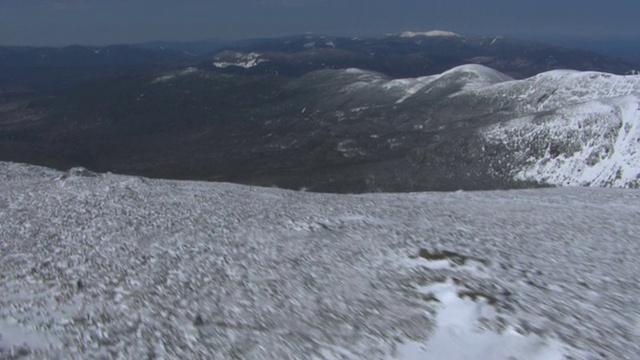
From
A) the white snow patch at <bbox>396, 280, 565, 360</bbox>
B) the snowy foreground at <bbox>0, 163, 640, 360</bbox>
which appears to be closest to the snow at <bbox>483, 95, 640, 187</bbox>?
the snowy foreground at <bbox>0, 163, 640, 360</bbox>

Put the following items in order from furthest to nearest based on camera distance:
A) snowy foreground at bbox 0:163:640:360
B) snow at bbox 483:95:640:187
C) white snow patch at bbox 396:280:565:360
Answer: snow at bbox 483:95:640:187
snowy foreground at bbox 0:163:640:360
white snow patch at bbox 396:280:565:360

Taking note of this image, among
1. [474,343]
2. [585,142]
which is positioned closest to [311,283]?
[474,343]

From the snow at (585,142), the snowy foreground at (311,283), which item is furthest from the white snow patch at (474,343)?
the snow at (585,142)

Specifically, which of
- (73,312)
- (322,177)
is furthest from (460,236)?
(322,177)

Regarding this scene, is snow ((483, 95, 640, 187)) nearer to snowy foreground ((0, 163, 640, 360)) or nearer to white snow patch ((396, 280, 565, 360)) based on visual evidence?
snowy foreground ((0, 163, 640, 360))

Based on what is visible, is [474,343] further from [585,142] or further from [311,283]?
[585,142]

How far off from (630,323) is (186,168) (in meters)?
190

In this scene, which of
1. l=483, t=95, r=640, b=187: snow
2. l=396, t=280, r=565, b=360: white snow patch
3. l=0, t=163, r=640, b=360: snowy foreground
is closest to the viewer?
l=396, t=280, r=565, b=360: white snow patch

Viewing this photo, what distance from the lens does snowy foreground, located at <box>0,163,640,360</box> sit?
545 inches

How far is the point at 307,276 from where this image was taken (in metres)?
18.9

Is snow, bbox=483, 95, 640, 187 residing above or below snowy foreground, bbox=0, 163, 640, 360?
below

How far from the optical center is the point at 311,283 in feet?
59.8

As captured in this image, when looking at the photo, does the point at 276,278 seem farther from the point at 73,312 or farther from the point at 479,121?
the point at 479,121

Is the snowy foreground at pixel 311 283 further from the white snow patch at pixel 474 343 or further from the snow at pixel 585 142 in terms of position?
the snow at pixel 585 142
